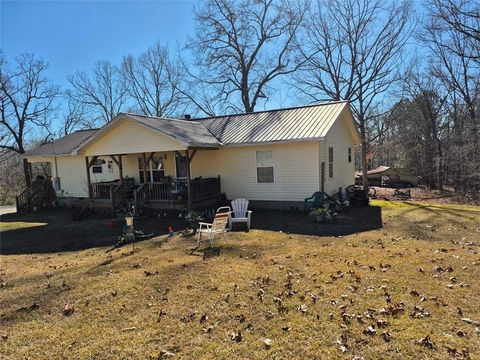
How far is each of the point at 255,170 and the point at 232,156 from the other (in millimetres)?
1340

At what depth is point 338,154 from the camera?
53.0 feet

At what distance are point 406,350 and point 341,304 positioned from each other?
48.4 inches

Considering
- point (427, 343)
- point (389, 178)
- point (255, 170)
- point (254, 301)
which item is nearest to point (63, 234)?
point (255, 170)

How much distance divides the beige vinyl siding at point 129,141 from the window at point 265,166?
11.2ft

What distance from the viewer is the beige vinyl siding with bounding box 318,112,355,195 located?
14231mm

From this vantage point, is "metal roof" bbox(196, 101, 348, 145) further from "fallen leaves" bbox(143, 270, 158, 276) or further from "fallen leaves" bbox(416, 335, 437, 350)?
"fallen leaves" bbox(416, 335, 437, 350)

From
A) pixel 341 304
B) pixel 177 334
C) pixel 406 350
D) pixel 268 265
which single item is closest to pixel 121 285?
pixel 177 334

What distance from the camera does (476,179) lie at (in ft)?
71.1

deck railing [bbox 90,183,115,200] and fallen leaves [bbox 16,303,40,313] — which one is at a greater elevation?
deck railing [bbox 90,183,115,200]

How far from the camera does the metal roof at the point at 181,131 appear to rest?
1323cm

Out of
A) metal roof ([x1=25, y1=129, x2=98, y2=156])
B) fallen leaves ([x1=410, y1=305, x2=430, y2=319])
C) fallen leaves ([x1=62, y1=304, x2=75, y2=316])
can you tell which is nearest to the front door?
metal roof ([x1=25, y1=129, x2=98, y2=156])

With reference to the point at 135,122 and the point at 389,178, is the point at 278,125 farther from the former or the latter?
the point at 389,178

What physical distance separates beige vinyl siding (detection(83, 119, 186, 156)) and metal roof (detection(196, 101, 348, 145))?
2730 mm

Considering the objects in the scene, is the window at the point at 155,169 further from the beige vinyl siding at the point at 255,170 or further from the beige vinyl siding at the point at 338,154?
the beige vinyl siding at the point at 338,154
